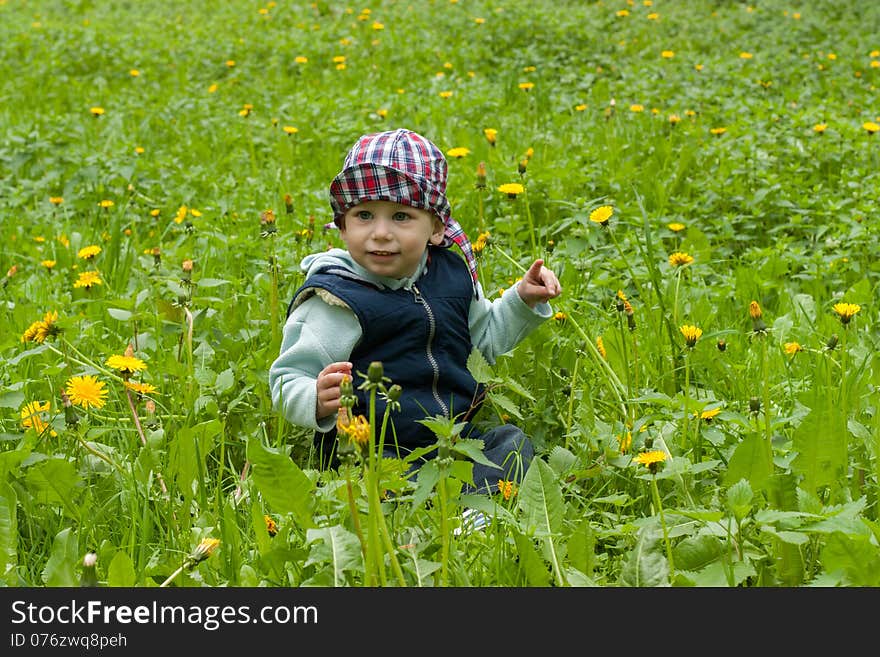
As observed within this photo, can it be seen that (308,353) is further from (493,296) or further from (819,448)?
(819,448)

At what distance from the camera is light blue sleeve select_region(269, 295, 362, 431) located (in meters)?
2.22

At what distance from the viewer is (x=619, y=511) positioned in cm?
202

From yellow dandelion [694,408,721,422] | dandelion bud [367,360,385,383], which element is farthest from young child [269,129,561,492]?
dandelion bud [367,360,385,383]

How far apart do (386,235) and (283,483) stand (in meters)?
0.72

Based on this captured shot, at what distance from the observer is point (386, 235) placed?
91.4 inches

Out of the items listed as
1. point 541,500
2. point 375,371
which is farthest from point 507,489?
point 375,371

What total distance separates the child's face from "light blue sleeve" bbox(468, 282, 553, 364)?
0.29 m

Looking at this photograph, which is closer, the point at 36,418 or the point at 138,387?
the point at 36,418

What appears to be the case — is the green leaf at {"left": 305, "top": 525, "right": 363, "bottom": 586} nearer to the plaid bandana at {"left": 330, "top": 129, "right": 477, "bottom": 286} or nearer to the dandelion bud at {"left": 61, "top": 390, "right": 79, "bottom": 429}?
the dandelion bud at {"left": 61, "top": 390, "right": 79, "bottom": 429}

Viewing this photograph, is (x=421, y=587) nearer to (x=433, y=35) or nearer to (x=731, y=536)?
(x=731, y=536)

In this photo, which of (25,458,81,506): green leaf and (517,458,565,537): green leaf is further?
(25,458,81,506): green leaf

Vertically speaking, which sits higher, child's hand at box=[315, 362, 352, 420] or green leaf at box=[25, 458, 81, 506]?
child's hand at box=[315, 362, 352, 420]

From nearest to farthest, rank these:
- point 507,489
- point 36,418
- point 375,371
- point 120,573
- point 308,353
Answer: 1. point 375,371
2. point 120,573
3. point 507,489
4. point 36,418
5. point 308,353
